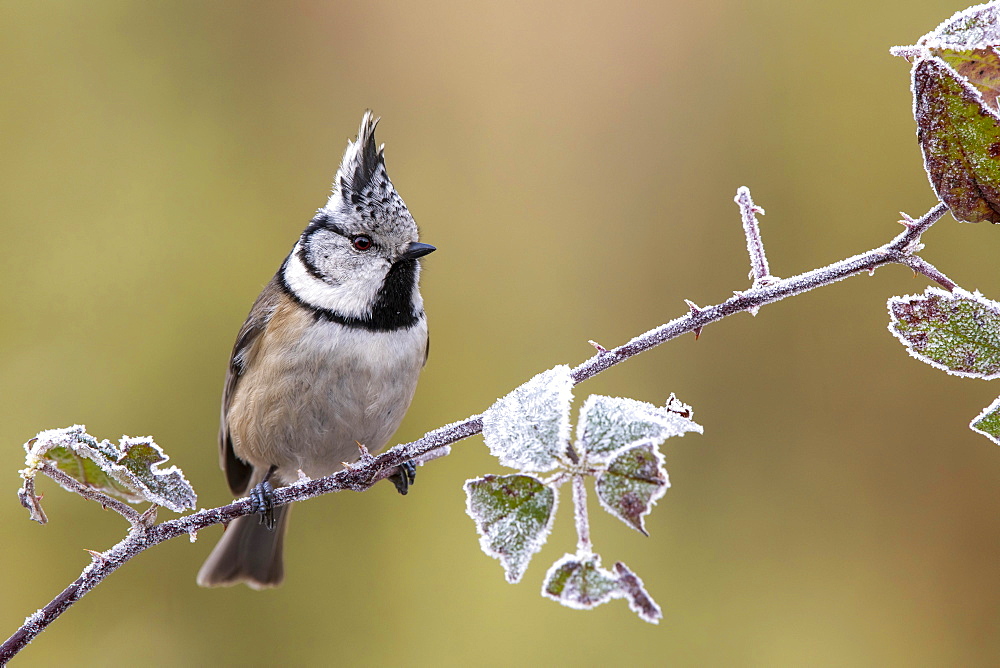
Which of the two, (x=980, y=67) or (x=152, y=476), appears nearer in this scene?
(x=980, y=67)

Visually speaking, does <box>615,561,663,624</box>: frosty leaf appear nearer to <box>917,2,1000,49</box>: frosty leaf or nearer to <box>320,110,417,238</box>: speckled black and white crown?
<box>917,2,1000,49</box>: frosty leaf

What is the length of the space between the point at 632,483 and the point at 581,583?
14 centimetres

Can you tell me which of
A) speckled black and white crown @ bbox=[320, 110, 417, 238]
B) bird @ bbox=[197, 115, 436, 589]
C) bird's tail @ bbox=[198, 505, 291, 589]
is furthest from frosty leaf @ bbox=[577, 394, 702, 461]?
bird's tail @ bbox=[198, 505, 291, 589]

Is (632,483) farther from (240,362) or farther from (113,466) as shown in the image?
(240,362)

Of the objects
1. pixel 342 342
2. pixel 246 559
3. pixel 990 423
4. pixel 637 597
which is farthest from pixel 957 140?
pixel 246 559

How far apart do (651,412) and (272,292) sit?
236 cm

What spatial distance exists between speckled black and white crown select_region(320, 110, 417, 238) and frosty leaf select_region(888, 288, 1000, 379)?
174 centimetres

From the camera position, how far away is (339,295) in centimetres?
291

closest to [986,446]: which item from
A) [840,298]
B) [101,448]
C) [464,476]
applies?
[840,298]

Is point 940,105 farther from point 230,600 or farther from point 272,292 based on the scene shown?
point 230,600

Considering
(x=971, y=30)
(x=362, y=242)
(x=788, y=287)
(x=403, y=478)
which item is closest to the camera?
(x=971, y=30)

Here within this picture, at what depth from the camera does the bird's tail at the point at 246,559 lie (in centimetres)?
333

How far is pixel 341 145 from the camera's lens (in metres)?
4.88

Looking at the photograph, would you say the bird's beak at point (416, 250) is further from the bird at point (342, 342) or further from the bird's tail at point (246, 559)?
the bird's tail at point (246, 559)
